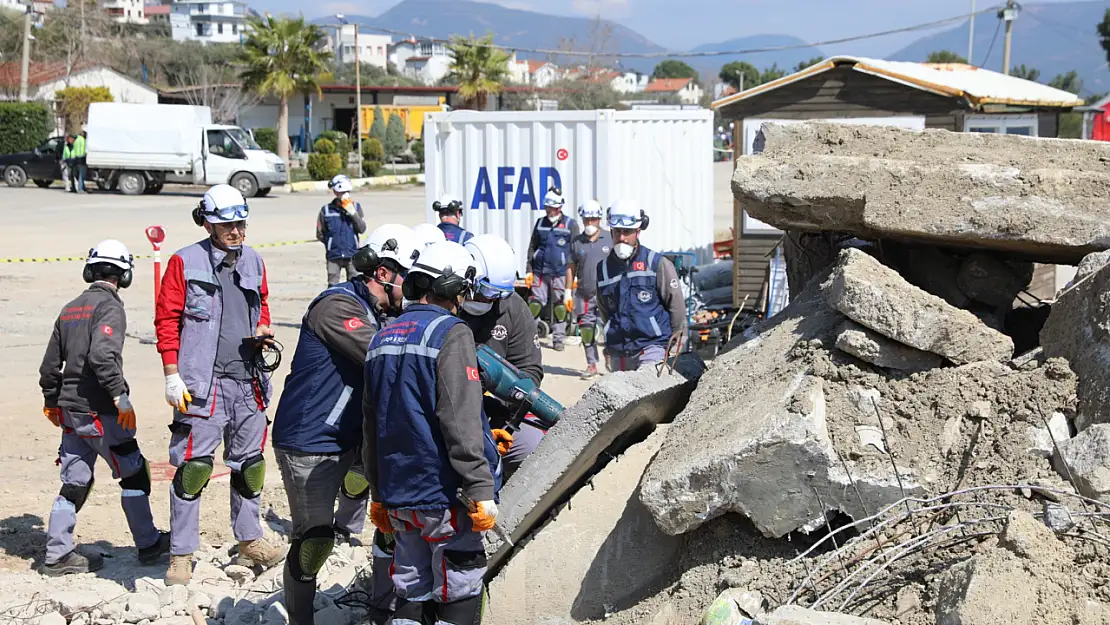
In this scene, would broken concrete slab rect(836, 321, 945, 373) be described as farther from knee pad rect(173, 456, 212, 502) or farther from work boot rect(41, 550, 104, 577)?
work boot rect(41, 550, 104, 577)

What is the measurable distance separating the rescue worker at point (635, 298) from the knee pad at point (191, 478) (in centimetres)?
310

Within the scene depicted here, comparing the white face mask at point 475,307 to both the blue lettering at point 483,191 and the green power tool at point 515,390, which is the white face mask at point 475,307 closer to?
the green power tool at point 515,390

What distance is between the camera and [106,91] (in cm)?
4169

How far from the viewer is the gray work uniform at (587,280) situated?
1042cm

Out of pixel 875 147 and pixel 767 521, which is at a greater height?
pixel 875 147

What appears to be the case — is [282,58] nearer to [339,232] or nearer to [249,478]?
[339,232]

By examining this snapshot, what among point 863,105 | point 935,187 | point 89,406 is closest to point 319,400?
point 89,406

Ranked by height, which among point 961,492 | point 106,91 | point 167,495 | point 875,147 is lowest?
point 167,495

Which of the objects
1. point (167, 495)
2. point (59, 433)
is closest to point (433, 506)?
point (167, 495)

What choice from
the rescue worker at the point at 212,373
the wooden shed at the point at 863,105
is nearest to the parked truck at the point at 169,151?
the wooden shed at the point at 863,105

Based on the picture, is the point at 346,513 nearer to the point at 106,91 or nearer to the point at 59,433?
the point at 59,433

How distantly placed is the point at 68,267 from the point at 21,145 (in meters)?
24.5

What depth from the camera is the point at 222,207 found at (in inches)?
231

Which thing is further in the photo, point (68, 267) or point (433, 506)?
point (68, 267)
